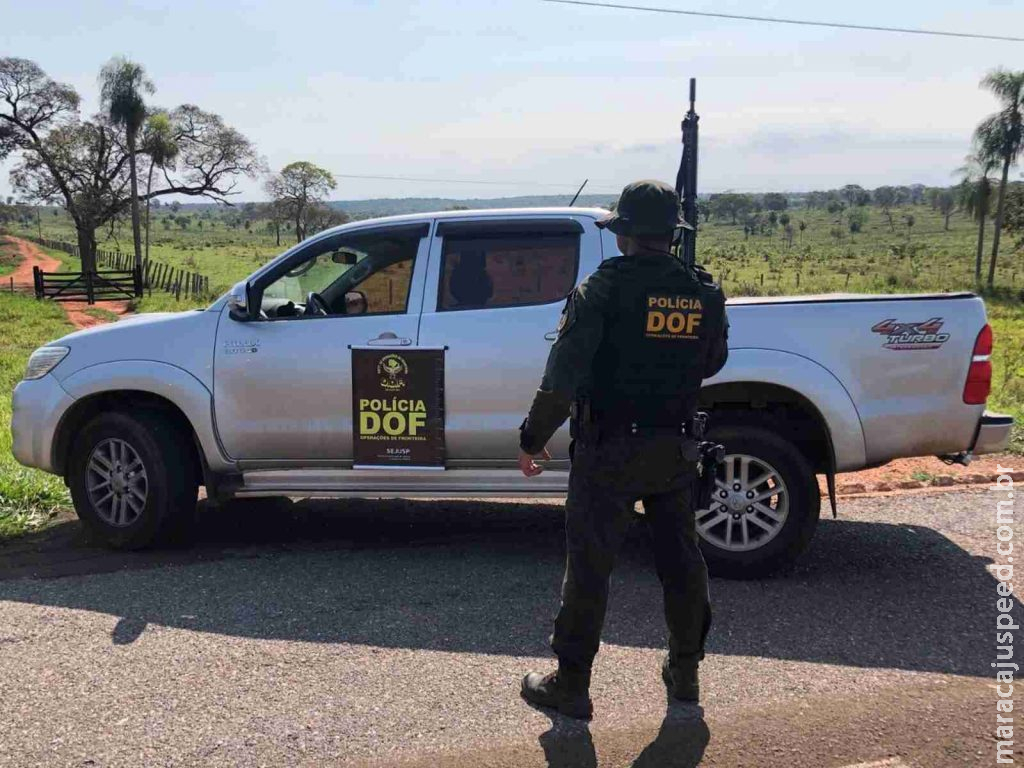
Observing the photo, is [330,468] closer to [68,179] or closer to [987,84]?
[987,84]

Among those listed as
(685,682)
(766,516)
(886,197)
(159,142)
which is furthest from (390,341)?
(886,197)

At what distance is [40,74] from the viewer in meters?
46.7

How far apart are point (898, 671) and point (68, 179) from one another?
166 ft

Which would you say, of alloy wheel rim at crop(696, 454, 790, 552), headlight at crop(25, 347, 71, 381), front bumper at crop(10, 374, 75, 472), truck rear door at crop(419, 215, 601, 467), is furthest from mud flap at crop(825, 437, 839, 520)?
headlight at crop(25, 347, 71, 381)

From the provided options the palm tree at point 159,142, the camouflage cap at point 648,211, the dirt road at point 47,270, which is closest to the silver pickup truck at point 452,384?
the camouflage cap at point 648,211

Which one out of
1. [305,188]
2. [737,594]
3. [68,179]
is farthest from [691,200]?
[305,188]

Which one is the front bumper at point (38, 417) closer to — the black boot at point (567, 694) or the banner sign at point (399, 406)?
the banner sign at point (399, 406)

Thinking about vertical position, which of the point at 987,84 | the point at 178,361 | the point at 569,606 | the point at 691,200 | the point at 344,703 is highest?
the point at 987,84

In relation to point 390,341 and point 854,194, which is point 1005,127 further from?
point 854,194

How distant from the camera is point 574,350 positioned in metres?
3.37

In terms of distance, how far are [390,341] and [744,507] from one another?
6.75 feet

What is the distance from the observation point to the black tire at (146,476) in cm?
558

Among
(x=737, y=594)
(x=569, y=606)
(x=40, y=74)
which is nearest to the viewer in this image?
(x=569, y=606)

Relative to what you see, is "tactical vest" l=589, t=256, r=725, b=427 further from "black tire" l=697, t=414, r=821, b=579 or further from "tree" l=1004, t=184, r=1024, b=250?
"tree" l=1004, t=184, r=1024, b=250
